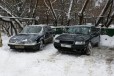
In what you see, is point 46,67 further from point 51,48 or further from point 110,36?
point 110,36

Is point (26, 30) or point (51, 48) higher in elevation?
point (26, 30)

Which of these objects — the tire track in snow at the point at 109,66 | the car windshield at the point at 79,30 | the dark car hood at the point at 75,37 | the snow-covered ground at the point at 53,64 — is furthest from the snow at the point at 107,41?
the tire track in snow at the point at 109,66

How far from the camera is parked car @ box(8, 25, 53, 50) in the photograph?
11.3 meters

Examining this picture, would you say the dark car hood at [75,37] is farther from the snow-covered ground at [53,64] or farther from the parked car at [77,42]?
the snow-covered ground at [53,64]

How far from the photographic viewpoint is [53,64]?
9.38 metres

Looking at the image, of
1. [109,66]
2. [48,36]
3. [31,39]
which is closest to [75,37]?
[31,39]

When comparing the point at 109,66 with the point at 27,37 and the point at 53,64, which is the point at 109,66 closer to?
the point at 53,64

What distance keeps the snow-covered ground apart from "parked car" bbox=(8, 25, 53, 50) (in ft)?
1.20

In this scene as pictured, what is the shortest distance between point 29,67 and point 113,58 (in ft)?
13.7

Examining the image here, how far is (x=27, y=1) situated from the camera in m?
25.7

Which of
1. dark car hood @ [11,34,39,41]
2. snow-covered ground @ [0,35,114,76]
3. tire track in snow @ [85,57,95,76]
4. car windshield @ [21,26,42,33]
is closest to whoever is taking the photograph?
snow-covered ground @ [0,35,114,76]

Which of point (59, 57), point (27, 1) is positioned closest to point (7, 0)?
point (27, 1)

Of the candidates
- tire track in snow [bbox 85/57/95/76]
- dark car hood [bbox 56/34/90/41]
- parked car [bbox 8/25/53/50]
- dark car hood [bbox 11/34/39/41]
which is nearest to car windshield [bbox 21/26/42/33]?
parked car [bbox 8/25/53/50]

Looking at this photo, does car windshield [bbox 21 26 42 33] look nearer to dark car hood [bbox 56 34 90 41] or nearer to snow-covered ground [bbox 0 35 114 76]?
snow-covered ground [bbox 0 35 114 76]
